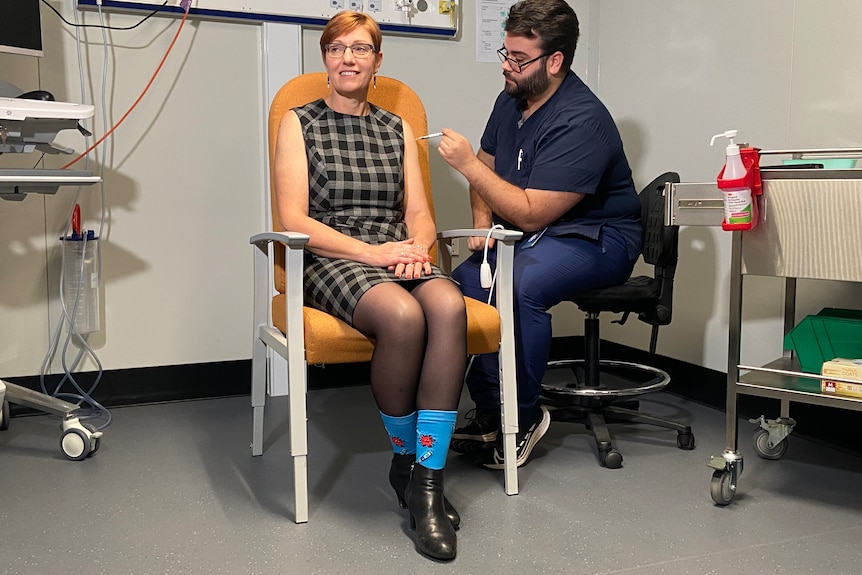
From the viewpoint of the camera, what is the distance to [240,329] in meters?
2.85

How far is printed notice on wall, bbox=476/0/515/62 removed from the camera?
9.98 feet

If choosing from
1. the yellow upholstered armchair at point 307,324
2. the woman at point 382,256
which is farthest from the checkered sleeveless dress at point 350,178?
the yellow upholstered armchair at point 307,324

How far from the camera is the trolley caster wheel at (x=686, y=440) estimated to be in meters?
2.25

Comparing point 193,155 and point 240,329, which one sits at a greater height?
point 193,155

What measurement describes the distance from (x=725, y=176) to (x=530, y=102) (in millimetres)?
749

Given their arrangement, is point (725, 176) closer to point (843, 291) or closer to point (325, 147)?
point (843, 291)

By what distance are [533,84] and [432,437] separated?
1.09 metres

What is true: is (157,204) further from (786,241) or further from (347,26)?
(786,241)

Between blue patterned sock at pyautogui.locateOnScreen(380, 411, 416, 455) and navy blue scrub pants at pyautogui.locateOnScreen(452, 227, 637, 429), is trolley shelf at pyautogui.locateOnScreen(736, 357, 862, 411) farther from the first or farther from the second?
blue patterned sock at pyautogui.locateOnScreen(380, 411, 416, 455)

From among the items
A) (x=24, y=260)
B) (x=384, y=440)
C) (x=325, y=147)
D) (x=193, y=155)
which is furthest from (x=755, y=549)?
(x=24, y=260)

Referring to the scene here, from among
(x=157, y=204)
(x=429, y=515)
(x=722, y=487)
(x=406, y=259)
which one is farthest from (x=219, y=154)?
(x=722, y=487)

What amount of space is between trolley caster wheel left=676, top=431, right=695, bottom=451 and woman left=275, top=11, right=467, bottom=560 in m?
0.84

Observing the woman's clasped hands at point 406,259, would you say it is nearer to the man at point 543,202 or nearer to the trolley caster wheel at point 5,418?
the man at point 543,202

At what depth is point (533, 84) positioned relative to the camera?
2240 millimetres
